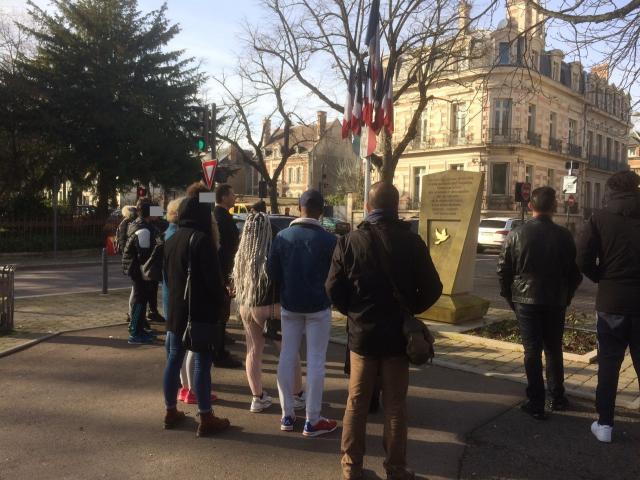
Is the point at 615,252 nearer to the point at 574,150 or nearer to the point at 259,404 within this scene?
the point at 259,404

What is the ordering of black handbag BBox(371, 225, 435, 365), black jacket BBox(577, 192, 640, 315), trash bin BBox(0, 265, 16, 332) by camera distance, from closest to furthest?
black handbag BBox(371, 225, 435, 365)
black jacket BBox(577, 192, 640, 315)
trash bin BBox(0, 265, 16, 332)

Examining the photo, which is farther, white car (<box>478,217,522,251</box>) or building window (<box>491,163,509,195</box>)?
building window (<box>491,163,509,195</box>)

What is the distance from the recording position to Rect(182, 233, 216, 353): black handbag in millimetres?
4098

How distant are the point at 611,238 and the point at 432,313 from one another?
14.4ft

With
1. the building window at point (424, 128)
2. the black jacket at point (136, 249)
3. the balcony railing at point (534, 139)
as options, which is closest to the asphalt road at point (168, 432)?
the black jacket at point (136, 249)

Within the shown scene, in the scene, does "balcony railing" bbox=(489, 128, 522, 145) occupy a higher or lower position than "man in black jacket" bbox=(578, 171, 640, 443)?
higher

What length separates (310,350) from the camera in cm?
412

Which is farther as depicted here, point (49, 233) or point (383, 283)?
point (49, 233)

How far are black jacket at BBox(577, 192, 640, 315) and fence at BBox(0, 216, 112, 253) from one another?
772 inches

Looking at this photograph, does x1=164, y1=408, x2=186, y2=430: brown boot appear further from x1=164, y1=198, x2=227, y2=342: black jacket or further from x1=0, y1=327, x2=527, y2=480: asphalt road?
x1=164, y1=198, x2=227, y2=342: black jacket

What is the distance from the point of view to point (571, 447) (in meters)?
4.04

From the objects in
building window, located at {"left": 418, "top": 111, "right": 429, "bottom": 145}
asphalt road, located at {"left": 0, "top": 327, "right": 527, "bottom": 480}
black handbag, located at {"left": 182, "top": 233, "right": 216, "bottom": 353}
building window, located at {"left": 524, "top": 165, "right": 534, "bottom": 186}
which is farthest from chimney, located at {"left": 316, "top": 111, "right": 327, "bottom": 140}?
black handbag, located at {"left": 182, "top": 233, "right": 216, "bottom": 353}

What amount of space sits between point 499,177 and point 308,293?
37793 millimetres

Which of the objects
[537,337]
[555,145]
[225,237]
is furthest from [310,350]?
[555,145]
